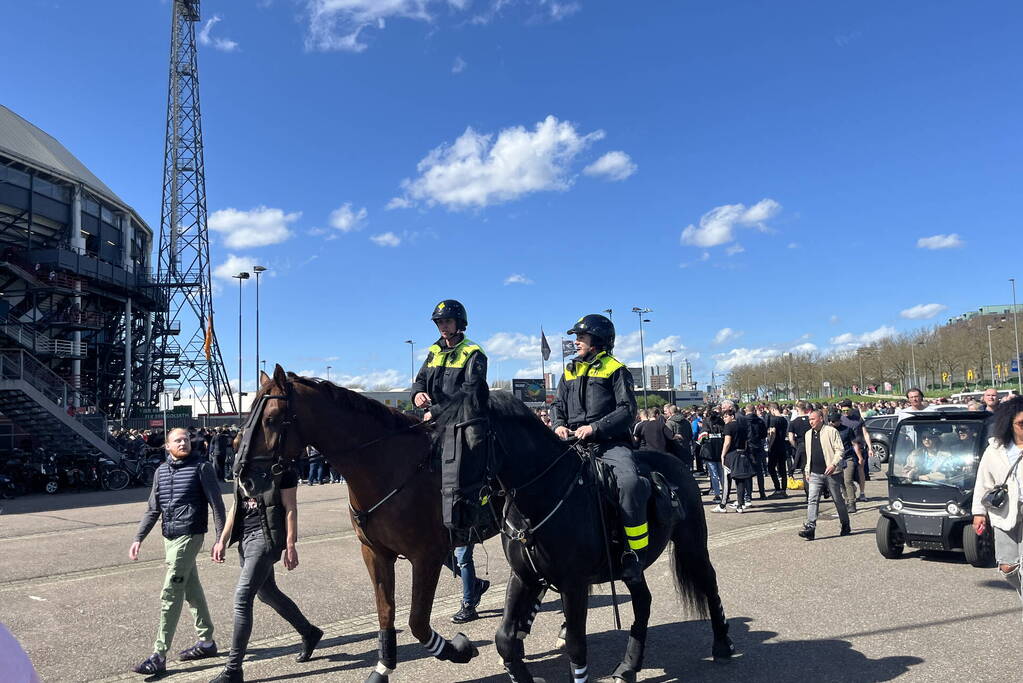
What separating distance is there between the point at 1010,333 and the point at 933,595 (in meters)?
75.8

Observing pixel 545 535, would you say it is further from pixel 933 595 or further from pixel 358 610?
pixel 933 595

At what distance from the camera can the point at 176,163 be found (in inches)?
2082

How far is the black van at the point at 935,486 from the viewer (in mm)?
8109

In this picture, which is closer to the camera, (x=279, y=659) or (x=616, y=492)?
(x=616, y=492)

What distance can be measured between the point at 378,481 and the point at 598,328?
1890mm

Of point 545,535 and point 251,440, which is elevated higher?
point 251,440

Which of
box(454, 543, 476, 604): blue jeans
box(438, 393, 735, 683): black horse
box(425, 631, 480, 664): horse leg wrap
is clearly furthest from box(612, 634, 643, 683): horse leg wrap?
box(454, 543, 476, 604): blue jeans

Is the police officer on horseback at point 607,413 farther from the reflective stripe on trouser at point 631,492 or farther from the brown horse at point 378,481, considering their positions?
the brown horse at point 378,481

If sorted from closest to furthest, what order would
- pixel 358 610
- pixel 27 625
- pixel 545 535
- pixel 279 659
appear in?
pixel 545 535 < pixel 279 659 < pixel 27 625 < pixel 358 610

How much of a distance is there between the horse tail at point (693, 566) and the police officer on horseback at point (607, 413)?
795mm

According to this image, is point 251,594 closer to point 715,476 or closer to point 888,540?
point 888,540

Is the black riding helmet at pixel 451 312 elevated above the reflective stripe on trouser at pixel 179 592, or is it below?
above

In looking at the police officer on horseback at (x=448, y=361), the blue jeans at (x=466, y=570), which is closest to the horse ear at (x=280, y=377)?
the police officer on horseback at (x=448, y=361)

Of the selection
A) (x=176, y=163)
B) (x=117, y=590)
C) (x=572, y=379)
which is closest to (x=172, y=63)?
(x=176, y=163)
